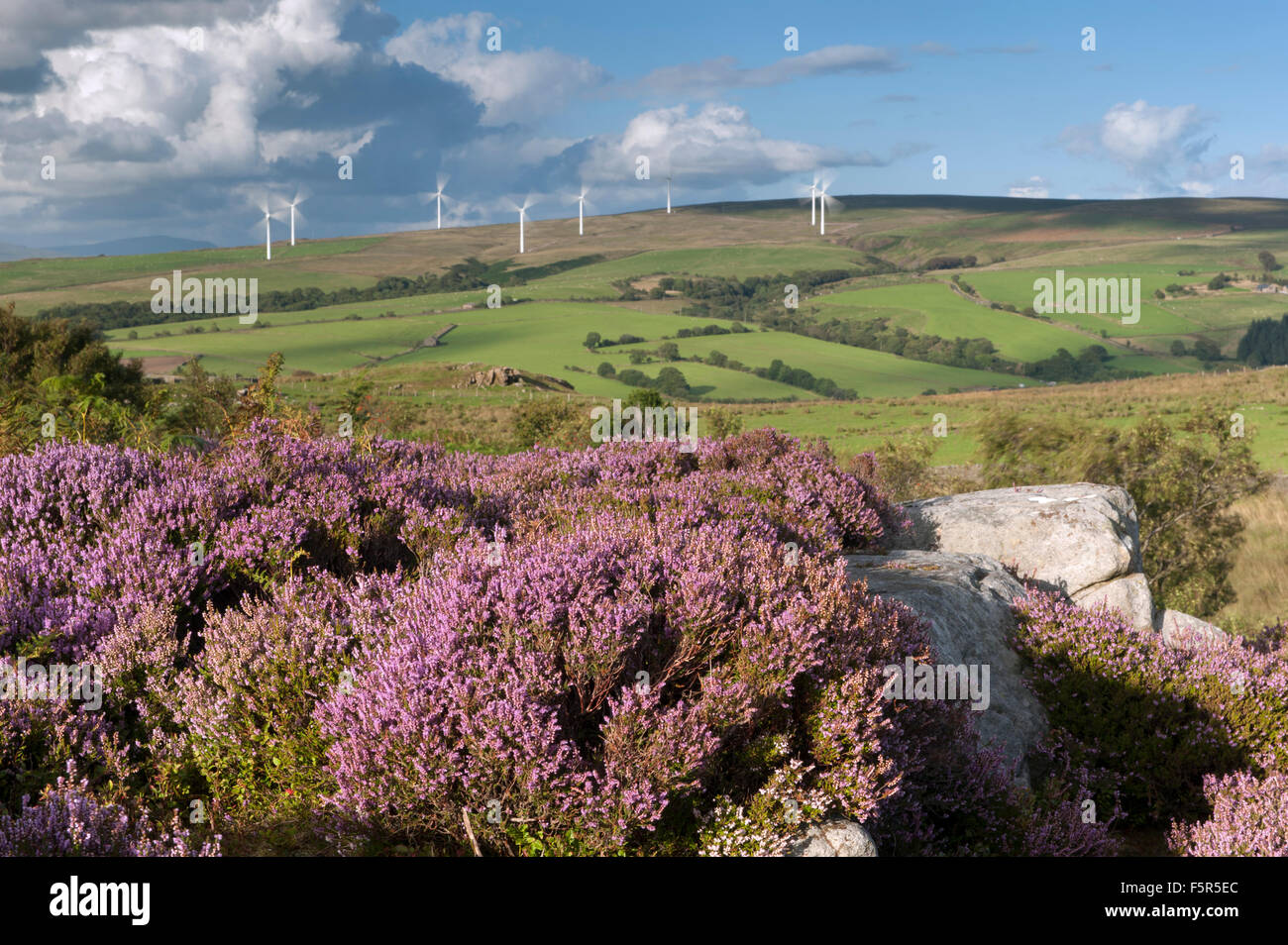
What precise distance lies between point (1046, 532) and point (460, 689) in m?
8.29

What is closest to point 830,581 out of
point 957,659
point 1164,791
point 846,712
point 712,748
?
point 846,712

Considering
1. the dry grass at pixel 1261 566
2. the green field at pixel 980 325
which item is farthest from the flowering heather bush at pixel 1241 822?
the green field at pixel 980 325

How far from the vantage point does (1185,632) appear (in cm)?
861

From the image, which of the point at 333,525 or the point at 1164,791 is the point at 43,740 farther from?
the point at 1164,791

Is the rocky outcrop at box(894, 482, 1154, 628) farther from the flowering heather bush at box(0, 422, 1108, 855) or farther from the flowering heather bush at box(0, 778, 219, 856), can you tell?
the flowering heather bush at box(0, 778, 219, 856)

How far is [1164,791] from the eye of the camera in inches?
275

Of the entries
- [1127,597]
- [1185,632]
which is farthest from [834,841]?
[1127,597]

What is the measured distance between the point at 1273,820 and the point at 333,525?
6.08 metres

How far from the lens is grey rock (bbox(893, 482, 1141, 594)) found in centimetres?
1011

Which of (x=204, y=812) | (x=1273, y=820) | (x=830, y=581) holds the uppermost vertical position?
(x=830, y=581)

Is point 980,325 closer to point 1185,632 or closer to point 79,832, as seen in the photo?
point 1185,632

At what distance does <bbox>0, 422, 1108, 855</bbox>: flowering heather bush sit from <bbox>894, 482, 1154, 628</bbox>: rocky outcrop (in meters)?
4.67

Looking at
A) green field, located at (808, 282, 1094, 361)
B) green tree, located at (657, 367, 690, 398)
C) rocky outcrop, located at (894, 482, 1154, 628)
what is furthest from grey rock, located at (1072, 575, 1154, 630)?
green field, located at (808, 282, 1094, 361)

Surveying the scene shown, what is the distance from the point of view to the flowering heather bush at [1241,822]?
5.39 metres
